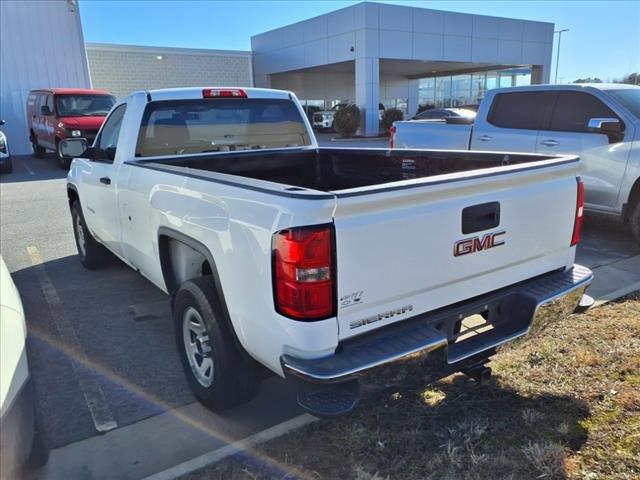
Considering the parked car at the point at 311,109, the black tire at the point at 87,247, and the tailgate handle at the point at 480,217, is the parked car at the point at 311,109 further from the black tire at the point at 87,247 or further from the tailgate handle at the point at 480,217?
the tailgate handle at the point at 480,217

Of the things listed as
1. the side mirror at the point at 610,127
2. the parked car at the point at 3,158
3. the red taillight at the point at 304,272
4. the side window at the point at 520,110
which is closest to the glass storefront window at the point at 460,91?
the parked car at the point at 3,158

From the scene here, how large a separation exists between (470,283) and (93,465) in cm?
223

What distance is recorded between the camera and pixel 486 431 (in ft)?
9.46

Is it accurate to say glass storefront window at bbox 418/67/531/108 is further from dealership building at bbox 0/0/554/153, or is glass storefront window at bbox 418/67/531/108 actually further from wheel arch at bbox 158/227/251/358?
wheel arch at bbox 158/227/251/358

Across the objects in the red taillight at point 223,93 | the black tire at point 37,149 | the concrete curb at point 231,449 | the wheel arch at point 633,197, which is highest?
the red taillight at point 223,93

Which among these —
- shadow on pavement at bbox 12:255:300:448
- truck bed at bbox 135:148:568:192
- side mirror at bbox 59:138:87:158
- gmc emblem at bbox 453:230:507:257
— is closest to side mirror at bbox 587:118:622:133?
truck bed at bbox 135:148:568:192

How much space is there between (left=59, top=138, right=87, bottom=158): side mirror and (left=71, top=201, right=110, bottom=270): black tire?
86cm

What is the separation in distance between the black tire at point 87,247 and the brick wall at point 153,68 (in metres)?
23.3

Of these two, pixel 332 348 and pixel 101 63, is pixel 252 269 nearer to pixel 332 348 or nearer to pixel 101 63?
pixel 332 348

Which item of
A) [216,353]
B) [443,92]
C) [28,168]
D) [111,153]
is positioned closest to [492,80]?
[443,92]

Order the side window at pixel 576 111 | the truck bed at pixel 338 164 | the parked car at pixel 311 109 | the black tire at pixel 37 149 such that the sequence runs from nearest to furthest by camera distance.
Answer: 1. the truck bed at pixel 338 164
2. the side window at pixel 576 111
3. the black tire at pixel 37 149
4. the parked car at pixel 311 109

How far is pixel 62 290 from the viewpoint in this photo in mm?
5359

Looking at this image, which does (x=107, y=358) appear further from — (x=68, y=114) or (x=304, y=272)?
(x=68, y=114)

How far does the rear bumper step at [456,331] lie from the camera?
2236mm
